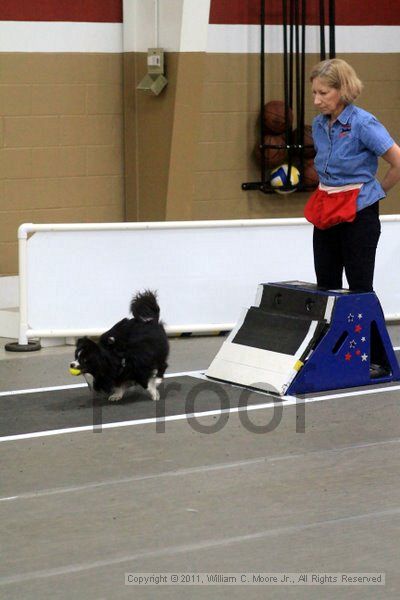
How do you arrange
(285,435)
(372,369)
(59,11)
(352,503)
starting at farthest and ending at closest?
(59,11) < (372,369) < (285,435) < (352,503)

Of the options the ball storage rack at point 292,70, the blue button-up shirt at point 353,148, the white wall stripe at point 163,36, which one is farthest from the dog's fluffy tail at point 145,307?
the ball storage rack at point 292,70

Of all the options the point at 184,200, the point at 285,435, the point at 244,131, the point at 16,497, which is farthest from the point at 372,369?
the point at 244,131

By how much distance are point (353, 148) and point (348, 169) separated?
0.39 feet

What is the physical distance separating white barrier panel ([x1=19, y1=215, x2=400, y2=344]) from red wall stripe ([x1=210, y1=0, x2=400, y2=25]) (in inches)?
120

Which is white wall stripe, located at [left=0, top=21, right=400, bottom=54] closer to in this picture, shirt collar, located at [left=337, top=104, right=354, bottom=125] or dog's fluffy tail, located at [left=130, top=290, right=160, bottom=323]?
shirt collar, located at [left=337, top=104, right=354, bottom=125]

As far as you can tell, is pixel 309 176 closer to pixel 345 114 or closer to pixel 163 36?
pixel 163 36

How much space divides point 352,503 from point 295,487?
296mm

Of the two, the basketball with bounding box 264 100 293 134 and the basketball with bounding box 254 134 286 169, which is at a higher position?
the basketball with bounding box 264 100 293 134

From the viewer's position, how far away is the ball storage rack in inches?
406

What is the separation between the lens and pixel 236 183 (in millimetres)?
10477

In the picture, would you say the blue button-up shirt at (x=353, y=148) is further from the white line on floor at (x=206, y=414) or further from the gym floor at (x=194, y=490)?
the gym floor at (x=194, y=490)

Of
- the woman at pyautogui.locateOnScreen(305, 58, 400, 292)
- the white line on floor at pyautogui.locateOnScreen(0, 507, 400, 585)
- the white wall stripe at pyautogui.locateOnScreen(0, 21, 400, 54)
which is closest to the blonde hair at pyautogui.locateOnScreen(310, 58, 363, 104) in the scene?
the woman at pyautogui.locateOnScreen(305, 58, 400, 292)

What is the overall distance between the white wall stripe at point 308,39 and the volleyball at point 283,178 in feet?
3.59

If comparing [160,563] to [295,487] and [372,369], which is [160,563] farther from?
[372,369]
